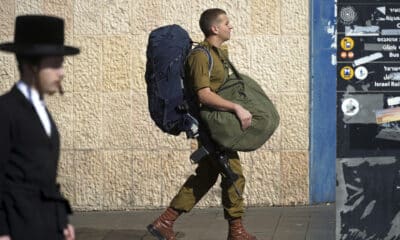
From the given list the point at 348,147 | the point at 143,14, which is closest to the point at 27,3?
the point at 143,14

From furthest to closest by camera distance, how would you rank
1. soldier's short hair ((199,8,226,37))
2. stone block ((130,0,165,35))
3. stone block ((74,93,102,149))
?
stone block ((74,93,102,149)) → stone block ((130,0,165,35)) → soldier's short hair ((199,8,226,37))

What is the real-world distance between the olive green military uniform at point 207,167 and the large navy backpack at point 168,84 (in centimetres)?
8

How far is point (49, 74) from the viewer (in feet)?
14.3

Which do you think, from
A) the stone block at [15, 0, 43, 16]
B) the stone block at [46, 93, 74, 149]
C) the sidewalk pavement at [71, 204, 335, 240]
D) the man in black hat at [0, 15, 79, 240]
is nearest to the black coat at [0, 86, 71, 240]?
the man in black hat at [0, 15, 79, 240]

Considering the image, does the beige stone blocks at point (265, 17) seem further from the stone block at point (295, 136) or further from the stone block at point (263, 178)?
the stone block at point (263, 178)

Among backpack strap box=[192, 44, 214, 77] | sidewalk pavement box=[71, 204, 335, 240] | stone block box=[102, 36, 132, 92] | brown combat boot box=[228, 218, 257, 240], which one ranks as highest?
backpack strap box=[192, 44, 214, 77]

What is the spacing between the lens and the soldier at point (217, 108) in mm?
7203

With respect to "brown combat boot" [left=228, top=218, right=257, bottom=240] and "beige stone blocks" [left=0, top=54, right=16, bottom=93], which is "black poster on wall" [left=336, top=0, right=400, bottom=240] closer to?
"brown combat boot" [left=228, top=218, right=257, bottom=240]

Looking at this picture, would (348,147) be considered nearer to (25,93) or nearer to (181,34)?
(181,34)

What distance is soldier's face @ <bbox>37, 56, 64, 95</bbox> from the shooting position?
4.36m

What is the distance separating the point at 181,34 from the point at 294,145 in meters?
2.27

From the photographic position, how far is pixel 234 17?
930 cm

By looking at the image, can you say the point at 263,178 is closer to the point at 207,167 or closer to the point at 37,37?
the point at 207,167

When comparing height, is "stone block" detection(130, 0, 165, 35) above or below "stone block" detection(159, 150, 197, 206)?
above
